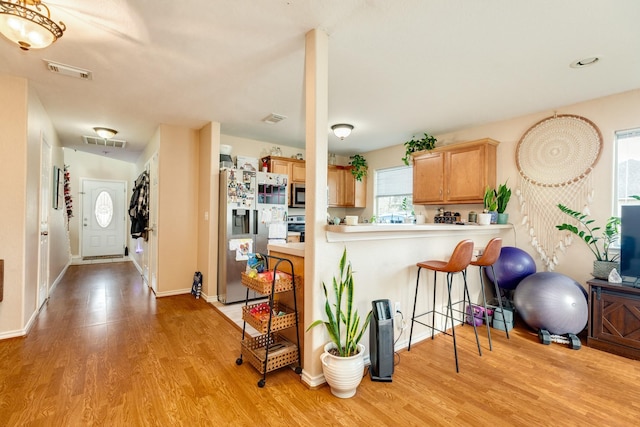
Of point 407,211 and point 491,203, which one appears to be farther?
point 407,211

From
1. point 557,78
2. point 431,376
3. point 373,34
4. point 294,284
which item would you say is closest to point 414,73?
point 373,34

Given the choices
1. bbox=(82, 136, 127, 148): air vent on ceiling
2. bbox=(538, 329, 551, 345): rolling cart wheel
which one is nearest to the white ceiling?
bbox=(82, 136, 127, 148): air vent on ceiling

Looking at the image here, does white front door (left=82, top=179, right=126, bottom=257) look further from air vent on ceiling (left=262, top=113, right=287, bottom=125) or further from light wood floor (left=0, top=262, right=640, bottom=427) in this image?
air vent on ceiling (left=262, top=113, right=287, bottom=125)

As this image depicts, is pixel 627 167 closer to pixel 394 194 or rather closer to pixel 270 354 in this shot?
pixel 394 194

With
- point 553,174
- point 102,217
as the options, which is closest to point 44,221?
point 102,217

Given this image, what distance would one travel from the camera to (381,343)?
211cm

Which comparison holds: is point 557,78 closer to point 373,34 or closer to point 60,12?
point 373,34

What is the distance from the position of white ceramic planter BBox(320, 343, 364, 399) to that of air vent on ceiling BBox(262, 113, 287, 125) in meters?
2.88

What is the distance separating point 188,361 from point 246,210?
206 centimetres

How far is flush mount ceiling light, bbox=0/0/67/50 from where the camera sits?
1610mm

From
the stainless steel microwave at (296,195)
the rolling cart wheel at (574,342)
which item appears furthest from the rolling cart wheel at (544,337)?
the stainless steel microwave at (296,195)

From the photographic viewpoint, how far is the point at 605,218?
3062 millimetres

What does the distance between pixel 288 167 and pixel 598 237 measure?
4.09m

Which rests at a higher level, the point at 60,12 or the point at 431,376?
the point at 60,12
